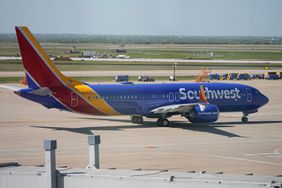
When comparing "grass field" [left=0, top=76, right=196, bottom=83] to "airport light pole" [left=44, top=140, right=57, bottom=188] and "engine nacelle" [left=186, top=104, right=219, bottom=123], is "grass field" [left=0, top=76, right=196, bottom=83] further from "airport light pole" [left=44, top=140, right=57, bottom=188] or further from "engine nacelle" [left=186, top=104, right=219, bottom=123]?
"airport light pole" [left=44, top=140, right=57, bottom=188]

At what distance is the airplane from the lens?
6119 centimetres

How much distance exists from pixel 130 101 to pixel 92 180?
40.5m

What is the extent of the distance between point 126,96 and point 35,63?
9252 millimetres

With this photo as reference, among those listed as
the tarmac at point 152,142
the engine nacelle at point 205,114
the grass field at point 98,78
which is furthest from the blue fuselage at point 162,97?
the grass field at point 98,78

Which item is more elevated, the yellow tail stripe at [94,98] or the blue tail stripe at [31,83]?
the blue tail stripe at [31,83]

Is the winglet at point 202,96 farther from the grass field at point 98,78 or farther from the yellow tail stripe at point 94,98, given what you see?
the grass field at point 98,78

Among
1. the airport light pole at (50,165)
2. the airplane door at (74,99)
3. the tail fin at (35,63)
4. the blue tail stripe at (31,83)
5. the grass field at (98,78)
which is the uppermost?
the grass field at (98,78)

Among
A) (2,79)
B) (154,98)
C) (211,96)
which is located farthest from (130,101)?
(2,79)

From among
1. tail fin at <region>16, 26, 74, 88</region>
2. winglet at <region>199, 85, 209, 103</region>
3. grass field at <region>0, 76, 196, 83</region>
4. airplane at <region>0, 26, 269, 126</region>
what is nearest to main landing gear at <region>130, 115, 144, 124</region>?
airplane at <region>0, 26, 269, 126</region>

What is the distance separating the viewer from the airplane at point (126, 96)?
61.2 metres

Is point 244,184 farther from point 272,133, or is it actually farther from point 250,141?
point 272,133

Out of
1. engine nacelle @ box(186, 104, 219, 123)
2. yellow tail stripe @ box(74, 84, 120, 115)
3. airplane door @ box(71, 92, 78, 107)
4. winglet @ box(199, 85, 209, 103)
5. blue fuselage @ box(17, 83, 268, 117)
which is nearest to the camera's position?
airplane door @ box(71, 92, 78, 107)

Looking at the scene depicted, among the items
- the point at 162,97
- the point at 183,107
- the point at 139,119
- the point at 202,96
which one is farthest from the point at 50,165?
the point at 139,119

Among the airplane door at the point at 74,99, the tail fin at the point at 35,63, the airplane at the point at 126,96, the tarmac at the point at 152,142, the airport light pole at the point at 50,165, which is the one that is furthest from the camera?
the airplane door at the point at 74,99
